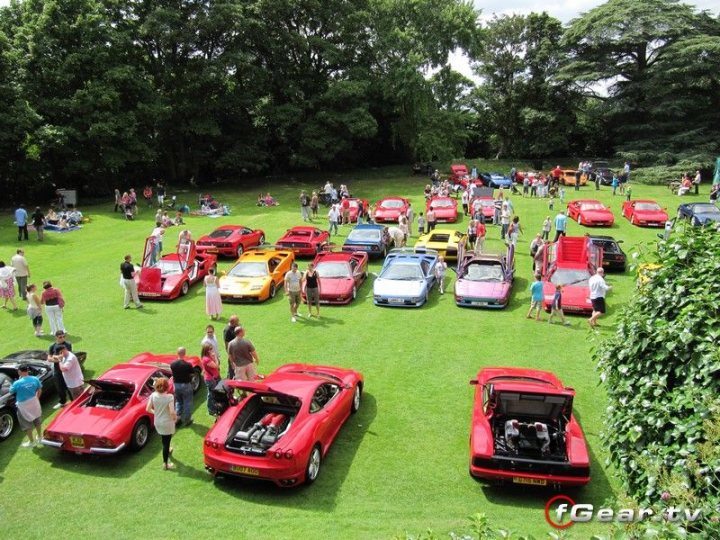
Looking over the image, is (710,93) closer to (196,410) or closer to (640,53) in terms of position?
(640,53)

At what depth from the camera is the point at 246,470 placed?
8.71 m

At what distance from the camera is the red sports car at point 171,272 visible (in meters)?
18.7

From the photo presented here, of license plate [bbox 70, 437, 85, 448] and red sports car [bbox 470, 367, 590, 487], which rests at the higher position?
red sports car [bbox 470, 367, 590, 487]

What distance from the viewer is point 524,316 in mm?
16906

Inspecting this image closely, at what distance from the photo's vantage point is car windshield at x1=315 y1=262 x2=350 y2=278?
19.1 meters

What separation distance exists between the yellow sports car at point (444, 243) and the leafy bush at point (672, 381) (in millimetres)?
15162

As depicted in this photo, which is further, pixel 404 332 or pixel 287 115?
pixel 287 115

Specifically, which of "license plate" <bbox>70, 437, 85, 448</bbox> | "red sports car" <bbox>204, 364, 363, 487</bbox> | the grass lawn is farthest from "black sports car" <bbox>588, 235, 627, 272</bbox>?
"license plate" <bbox>70, 437, 85, 448</bbox>

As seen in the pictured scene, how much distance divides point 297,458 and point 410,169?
4571cm

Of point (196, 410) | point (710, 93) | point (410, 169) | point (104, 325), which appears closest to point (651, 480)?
point (196, 410)

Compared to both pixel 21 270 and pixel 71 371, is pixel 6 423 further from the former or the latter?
pixel 21 270

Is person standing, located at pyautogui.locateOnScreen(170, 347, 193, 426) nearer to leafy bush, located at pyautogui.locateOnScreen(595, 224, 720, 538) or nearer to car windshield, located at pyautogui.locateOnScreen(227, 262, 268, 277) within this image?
leafy bush, located at pyautogui.locateOnScreen(595, 224, 720, 538)

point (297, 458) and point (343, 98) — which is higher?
point (343, 98)

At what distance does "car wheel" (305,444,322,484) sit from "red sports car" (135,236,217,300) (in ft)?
36.0
